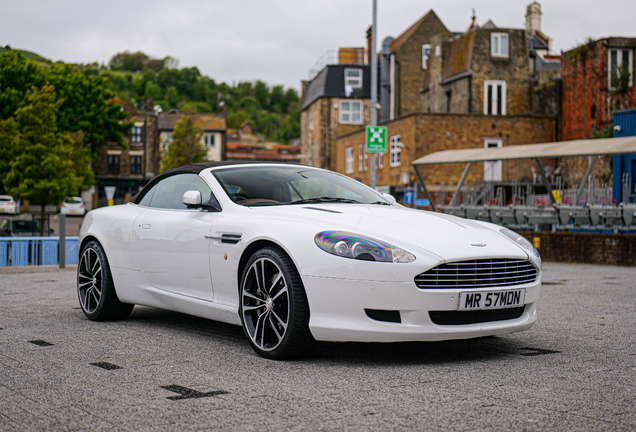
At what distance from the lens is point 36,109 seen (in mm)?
32062

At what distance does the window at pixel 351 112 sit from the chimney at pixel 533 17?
22.1 m

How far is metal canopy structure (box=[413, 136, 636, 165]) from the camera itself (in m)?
18.4

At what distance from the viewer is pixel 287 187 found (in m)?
6.05

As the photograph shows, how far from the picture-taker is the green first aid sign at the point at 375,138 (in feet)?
77.6

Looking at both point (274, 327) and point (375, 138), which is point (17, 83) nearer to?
point (375, 138)

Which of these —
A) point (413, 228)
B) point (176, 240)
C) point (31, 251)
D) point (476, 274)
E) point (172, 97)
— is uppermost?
point (172, 97)

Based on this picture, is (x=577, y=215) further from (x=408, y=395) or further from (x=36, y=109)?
(x=36, y=109)

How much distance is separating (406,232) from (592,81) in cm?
3455

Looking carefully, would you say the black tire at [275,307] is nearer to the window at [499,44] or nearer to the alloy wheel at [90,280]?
the alloy wheel at [90,280]

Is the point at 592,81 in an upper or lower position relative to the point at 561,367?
upper

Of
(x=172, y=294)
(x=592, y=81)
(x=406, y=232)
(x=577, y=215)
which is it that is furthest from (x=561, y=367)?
(x=592, y=81)

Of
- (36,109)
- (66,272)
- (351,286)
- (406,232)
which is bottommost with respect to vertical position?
(66,272)

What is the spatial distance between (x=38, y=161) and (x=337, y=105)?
31197 mm

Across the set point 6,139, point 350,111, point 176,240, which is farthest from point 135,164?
point 176,240
